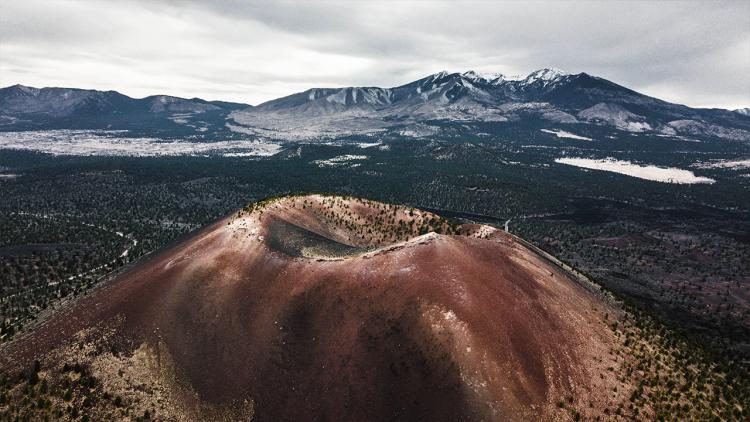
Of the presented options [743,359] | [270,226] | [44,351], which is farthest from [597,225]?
[44,351]

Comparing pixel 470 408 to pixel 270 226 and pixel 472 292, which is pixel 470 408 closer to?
pixel 472 292

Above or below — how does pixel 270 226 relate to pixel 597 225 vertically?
above

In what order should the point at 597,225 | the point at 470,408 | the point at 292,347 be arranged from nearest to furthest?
the point at 470,408, the point at 292,347, the point at 597,225

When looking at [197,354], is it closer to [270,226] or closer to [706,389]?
[270,226]

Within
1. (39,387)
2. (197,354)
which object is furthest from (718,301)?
(39,387)

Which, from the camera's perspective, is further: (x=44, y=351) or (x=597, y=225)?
(x=597, y=225)

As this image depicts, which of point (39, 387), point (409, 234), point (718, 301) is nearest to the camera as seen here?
point (39, 387)

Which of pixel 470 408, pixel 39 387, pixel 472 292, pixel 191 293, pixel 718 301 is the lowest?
pixel 718 301
